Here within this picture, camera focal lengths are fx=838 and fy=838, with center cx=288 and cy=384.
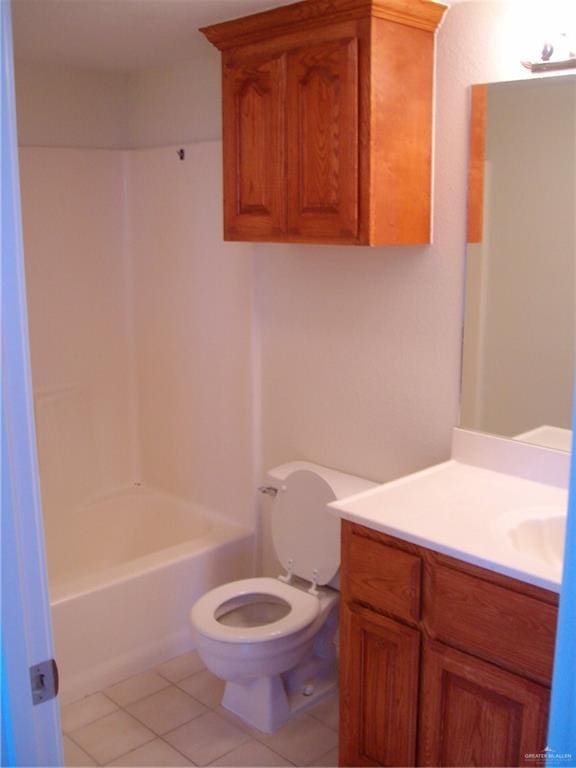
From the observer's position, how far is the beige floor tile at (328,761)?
8.34 feet

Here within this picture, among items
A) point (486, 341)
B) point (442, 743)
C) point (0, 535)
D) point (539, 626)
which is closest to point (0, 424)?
point (0, 535)

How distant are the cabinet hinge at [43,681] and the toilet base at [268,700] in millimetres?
1635

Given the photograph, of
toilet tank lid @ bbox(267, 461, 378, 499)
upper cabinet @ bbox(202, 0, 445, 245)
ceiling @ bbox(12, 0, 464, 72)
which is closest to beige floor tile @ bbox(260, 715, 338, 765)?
toilet tank lid @ bbox(267, 461, 378, 499)

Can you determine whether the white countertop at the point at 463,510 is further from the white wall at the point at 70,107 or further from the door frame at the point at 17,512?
the white wall at the point at 70,107

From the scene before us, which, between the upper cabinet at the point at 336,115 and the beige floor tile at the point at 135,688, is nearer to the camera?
the upper cabinet at the point at 336,115

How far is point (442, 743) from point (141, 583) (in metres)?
1.33

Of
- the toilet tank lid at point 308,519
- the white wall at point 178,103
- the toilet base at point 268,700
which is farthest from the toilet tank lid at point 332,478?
the white wall at point 178,103

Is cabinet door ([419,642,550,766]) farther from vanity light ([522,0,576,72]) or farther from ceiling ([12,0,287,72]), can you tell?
ceiling ([12,0,287,72])

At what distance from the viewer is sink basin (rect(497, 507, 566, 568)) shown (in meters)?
2.11

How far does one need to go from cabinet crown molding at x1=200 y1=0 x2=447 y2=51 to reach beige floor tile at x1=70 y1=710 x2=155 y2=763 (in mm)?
Result: 2218

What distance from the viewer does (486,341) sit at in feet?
8.17

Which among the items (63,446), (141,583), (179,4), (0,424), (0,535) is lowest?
(141,583)

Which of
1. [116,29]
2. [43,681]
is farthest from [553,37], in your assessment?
[43,681]

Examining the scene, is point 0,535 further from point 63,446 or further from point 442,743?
point 63,446
